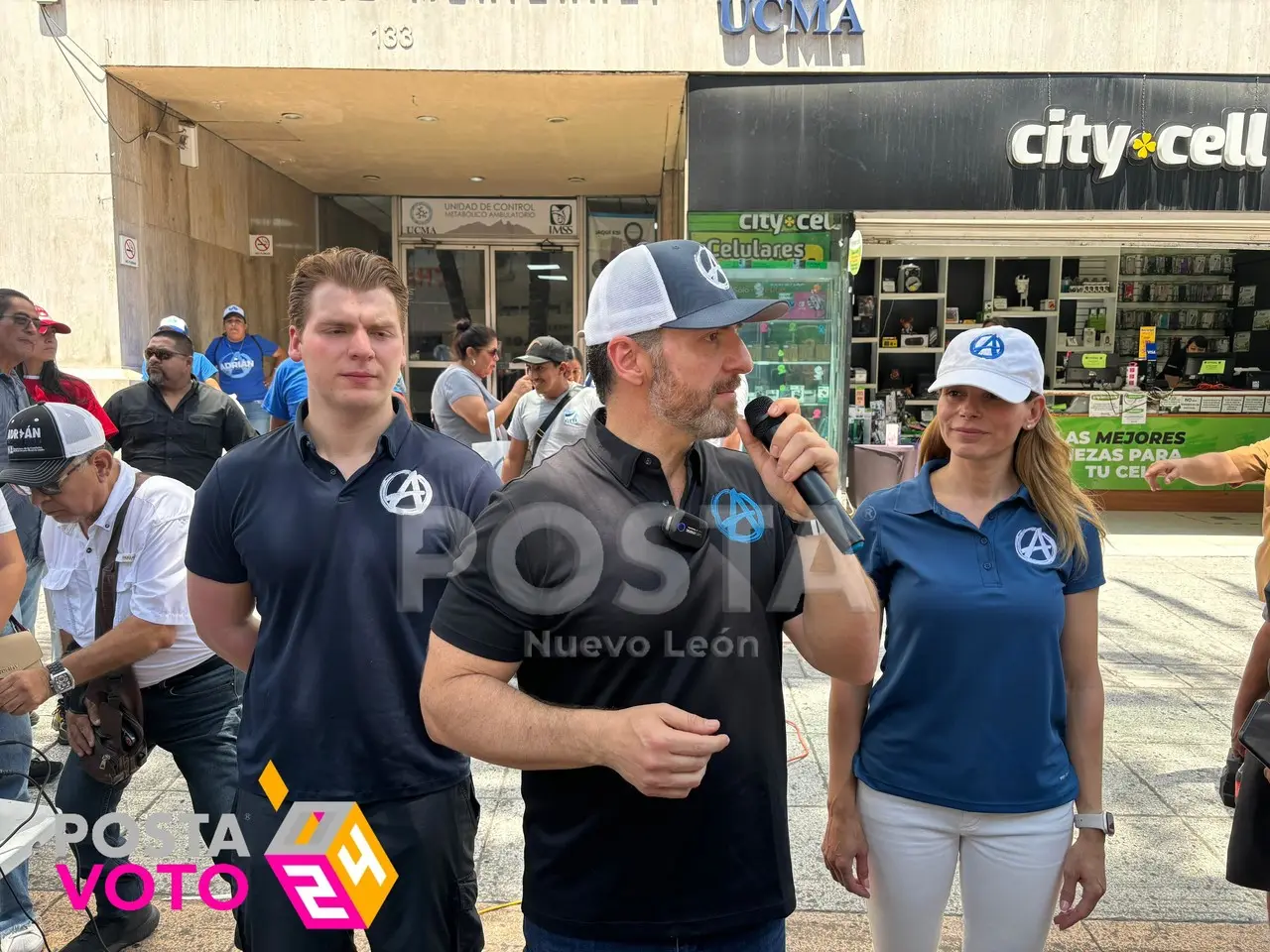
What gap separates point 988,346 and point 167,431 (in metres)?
5.09

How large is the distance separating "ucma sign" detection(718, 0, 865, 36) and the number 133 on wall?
311 cm

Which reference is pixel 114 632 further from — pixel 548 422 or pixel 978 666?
pixel 548 422

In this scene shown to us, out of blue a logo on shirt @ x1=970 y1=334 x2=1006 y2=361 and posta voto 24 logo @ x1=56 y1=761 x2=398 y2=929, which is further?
blue a logo on shirt @ x1=970 y1=334 x2=1006 y2=361

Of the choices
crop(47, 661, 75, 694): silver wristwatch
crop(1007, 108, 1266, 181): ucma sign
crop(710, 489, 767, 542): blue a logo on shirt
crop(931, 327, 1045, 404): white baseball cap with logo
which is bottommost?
crop(47, 661, 75, 694): silver wristwatch

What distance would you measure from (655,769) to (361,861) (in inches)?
44.6

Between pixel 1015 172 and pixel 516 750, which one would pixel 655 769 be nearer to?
pixel 516 750

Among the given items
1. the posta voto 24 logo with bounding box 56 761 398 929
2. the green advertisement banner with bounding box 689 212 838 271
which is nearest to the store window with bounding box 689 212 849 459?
the green advertisement banner with bounding box 689 212 838 271

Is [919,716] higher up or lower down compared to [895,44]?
lower down

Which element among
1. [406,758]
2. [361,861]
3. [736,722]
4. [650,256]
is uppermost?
[650,256]

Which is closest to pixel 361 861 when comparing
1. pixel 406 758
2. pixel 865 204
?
pixel 406 758

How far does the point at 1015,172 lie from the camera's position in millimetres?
9188

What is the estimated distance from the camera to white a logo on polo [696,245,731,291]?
5.39 ft

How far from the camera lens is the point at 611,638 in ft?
5.01

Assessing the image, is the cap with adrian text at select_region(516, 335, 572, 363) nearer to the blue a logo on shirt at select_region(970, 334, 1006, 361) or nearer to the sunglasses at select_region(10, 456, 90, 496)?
the sunglasses at select_region(10, 456, 90, 496)
